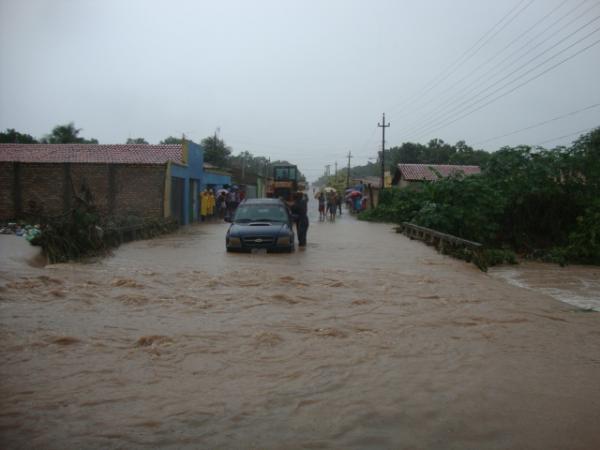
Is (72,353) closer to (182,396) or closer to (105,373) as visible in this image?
(105,373)

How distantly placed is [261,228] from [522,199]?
10.2 meters

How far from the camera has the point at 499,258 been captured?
58.9 ft

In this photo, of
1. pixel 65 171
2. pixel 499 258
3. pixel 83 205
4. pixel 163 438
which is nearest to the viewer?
A: pixel 163 438

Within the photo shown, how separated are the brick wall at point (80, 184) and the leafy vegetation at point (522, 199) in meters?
11.6

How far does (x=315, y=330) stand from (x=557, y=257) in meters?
13.3

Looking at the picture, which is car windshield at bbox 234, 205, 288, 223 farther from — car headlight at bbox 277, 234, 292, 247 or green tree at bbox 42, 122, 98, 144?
green tree at bbox 42, 122, 98, 144

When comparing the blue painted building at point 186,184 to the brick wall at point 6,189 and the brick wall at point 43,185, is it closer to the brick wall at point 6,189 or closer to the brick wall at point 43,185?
the brick wall at point 43,185

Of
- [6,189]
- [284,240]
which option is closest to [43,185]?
[6,189]

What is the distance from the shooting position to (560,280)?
15.1m

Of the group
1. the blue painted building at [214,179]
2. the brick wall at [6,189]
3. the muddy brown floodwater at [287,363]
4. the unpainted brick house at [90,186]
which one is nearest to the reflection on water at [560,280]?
the muddy brown floodwater at [287,363]

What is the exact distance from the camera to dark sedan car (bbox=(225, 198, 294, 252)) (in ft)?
53.1

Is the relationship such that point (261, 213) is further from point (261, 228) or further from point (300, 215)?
point (300, 215)

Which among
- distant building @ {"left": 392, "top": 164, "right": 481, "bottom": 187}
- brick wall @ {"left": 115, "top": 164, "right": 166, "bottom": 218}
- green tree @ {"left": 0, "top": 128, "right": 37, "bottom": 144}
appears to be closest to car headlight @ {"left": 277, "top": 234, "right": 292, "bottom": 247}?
brick wall @ {"left": 115, "top": 164, "right": 166, "bottom": 218}

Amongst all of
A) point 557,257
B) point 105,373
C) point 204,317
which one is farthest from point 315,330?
point 557,257
